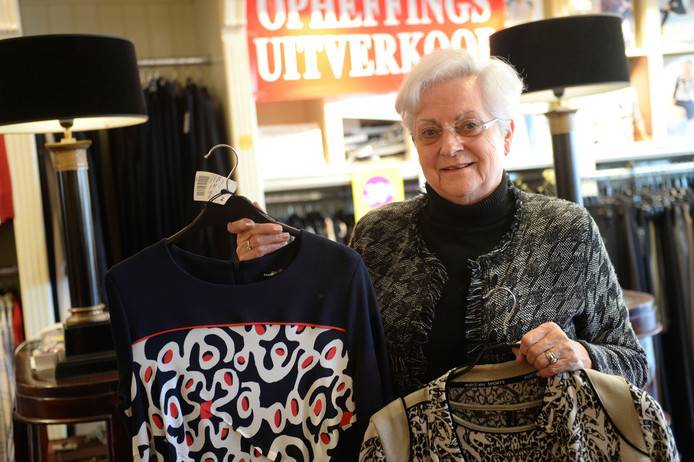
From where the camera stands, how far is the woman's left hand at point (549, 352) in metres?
1.27

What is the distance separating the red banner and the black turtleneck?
6.20 feet

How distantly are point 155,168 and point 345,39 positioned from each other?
1052 millimetres

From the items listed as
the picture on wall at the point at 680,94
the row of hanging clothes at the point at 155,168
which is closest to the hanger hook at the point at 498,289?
the row of hanging clothes at the point at 155,168

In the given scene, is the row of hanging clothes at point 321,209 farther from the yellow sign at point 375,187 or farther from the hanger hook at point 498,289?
the hanger hook at point 498,289

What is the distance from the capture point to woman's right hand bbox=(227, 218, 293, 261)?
138cm

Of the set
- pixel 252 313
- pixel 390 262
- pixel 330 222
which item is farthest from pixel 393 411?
pixel 330 222

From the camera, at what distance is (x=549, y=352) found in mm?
1277

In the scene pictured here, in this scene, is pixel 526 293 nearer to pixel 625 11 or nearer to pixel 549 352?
pixel 549 352

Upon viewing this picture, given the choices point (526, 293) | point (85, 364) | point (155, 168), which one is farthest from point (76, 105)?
point (526, 293)

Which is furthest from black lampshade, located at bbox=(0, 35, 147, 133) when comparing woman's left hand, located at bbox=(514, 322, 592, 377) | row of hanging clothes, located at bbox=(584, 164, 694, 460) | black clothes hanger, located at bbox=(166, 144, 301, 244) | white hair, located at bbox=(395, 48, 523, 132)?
row of hanging clothes, located at bbox=(584, 164, 694, 460)

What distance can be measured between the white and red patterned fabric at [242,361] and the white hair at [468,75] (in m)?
0.45

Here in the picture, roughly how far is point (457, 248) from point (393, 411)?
1.43ft

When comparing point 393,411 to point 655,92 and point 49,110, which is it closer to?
point 49,110

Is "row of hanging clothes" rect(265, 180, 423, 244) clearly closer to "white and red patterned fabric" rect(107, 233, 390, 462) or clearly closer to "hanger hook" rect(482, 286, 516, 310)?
"hanger hook" rect(482, 286, 516, 310)
